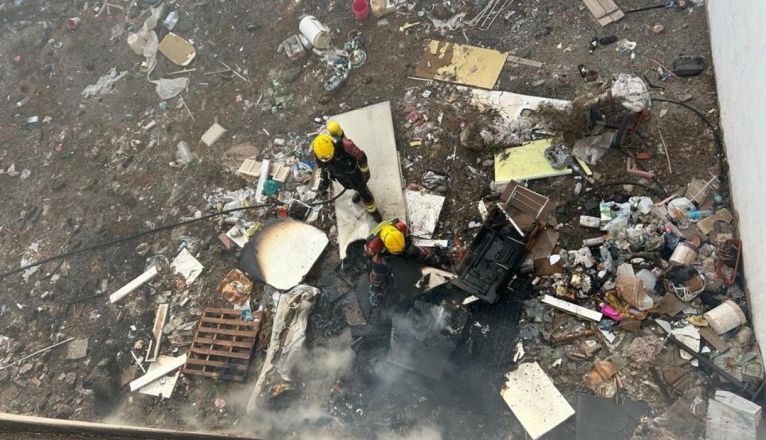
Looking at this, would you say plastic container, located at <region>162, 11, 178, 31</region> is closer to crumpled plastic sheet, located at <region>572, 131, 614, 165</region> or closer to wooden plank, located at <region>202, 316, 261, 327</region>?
wooden plank, located at <region>202, 316, 261, 327</region>

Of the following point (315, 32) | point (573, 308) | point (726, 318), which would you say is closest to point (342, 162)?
point (315, 32)

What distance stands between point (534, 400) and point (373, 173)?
3601 millimetres

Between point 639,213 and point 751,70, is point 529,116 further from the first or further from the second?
point 751,70

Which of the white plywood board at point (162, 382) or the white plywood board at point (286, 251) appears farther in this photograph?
the white plywood board at point (286, 251)

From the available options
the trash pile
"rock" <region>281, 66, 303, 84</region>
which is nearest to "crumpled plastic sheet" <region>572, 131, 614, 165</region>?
the trash pile

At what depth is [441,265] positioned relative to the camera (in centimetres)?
571

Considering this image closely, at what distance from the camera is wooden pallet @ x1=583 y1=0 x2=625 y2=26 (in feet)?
21.5

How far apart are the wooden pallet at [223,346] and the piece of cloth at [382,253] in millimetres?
1778

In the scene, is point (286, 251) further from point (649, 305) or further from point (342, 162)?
point (649, 305)

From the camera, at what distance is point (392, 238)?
4.92 meters

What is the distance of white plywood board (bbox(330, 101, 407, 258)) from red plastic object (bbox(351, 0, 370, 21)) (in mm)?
1768

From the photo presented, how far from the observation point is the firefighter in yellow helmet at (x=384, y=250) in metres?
4.96

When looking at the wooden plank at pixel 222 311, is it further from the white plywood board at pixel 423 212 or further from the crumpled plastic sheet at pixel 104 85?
the crumpled plastic sheet at pixel 104 85

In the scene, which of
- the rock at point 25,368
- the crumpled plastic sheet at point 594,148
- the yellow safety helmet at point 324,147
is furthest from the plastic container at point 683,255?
the rock at point 25,368
